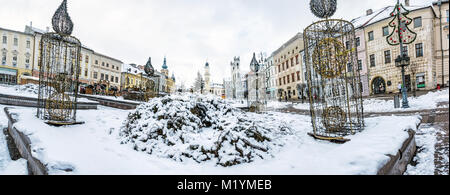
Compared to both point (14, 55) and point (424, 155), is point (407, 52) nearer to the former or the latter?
point (424, 155)

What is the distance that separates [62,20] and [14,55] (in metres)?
34.8

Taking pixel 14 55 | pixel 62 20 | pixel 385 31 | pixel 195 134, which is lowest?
pixel 195 134

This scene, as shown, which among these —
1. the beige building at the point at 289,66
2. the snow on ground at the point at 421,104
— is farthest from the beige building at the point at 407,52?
the beige building at the point at 289,66

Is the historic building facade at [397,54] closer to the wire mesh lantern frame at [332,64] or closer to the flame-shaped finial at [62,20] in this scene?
the wire mesh lantern frame at [332,64]

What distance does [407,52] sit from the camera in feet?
65.1

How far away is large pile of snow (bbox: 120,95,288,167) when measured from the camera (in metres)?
3.26

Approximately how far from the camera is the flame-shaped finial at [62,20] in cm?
502

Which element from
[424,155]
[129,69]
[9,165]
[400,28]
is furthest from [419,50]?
[129,69]

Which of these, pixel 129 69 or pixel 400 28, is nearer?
pixel 400 28
